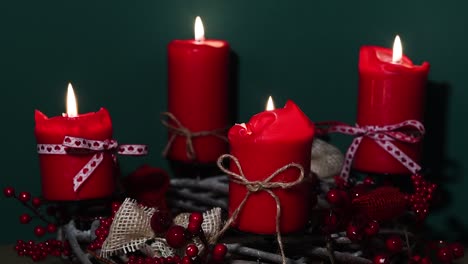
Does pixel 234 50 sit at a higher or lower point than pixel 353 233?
higher

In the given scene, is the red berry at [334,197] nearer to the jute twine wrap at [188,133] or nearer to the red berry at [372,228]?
the red berry at [372,228]

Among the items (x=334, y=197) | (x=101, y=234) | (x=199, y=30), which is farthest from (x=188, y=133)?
(x=334, y=197)

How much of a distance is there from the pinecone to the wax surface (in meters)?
0.39

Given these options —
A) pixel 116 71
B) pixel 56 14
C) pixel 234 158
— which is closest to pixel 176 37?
pixel 116 71

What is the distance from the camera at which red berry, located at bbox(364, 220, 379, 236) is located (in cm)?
86

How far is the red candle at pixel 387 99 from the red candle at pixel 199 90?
268 millimetres

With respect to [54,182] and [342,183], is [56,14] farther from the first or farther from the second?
[342,183]

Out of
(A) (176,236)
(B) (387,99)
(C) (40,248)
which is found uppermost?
(B) (387,99)

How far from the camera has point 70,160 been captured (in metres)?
0.97

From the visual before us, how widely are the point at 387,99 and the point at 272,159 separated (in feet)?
1.19

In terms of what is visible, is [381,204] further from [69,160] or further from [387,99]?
[69,160]

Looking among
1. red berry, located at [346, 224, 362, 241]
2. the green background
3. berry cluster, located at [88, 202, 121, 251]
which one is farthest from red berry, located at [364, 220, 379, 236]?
the green background

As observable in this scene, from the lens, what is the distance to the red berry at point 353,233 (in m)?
0.85

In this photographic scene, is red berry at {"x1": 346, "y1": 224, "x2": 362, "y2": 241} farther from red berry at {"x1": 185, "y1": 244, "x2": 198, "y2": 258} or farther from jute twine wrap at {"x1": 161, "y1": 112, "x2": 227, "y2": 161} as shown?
jute twine wrap at {"x1": 161, "y1": 112, "x2": 227, "y2": 161}
